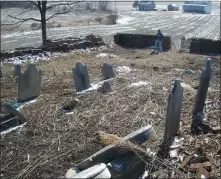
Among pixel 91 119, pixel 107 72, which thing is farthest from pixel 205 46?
pixel 91 119

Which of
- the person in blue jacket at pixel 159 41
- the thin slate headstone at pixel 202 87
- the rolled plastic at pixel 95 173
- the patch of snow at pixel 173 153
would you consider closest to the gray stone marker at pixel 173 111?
the patch of snow at pixel 173 153

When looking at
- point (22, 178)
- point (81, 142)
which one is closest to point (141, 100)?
point (81, 142)

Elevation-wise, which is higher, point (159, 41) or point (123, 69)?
point (159, 41)

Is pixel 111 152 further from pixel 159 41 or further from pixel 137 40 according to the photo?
pixel 137 40

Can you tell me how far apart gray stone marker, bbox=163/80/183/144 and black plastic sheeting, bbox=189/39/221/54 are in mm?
13485

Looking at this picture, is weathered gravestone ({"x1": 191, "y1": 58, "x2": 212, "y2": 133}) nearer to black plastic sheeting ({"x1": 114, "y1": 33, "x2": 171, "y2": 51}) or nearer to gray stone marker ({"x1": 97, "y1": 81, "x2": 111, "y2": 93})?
gray stone marker ({"x1": 97, "y1": 81, "x2": 111, "y2": 93})

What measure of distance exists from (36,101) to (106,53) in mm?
9740

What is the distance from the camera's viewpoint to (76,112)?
8.58 meters

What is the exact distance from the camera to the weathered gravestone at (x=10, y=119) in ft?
25.4

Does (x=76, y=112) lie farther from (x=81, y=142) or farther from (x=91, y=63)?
(x=91, y=63)

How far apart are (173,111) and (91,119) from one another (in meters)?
2.20

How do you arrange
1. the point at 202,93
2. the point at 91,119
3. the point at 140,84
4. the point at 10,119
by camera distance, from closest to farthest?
1. the point at 10,119
2. the point at 91,119
3. the point at 202,93
4. the point at 140,84

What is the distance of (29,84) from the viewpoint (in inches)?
399

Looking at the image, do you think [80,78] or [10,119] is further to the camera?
[80,78]
